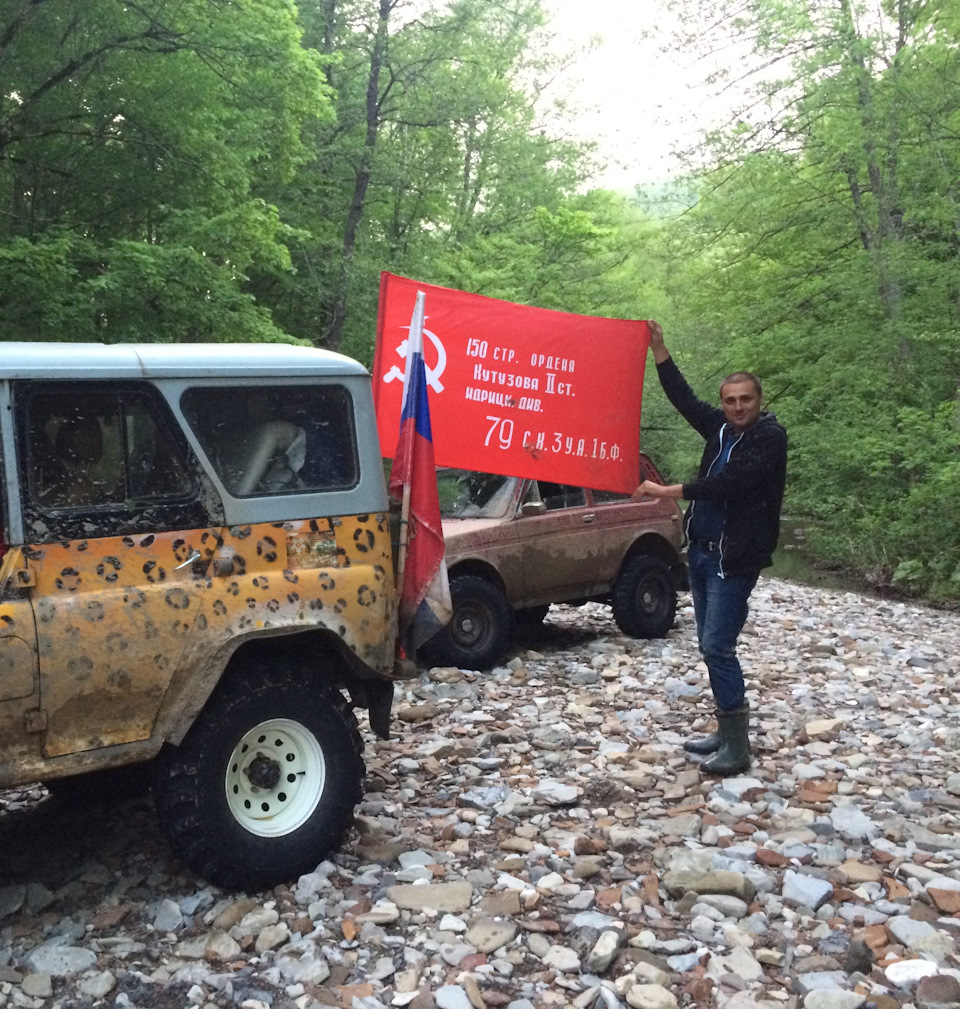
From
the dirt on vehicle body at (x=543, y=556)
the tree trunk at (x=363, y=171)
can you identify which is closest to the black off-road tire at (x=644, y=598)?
the dirt on vehicle body at (x=543, y=556)

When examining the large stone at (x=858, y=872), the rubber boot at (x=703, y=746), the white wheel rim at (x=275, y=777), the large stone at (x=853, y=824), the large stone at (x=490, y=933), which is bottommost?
the rubber boot at (x=703, y=746)

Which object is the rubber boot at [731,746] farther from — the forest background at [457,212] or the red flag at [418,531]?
the forest background at [457,212]

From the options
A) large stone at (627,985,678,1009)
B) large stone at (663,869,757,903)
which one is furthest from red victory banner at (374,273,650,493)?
large stone at (627,985,678,1009)

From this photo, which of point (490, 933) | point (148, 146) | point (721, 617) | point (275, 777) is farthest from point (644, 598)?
point (148, 146)

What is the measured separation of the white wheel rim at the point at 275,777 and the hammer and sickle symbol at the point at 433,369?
223cm

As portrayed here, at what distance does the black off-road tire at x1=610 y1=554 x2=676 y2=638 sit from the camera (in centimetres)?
933

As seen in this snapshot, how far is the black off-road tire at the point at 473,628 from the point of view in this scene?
803cm

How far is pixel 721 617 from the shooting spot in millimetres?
5391

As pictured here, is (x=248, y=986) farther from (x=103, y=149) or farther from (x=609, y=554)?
(x=103, y=149)

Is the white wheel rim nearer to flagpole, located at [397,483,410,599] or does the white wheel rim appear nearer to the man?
flagpole, located at [397,483,410,599]

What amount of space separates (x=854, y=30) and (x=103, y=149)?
11.7 metres

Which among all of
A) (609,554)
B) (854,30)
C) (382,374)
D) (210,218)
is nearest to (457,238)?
(854,30)

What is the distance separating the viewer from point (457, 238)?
933 inches

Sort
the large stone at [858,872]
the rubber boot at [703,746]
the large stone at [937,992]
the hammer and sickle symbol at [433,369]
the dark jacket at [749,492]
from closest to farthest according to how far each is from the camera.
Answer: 1. the large stone at [937,992]
2. the large stone at [858,872]
3. the dark jacket at [749,492]
4. the hammer and sickle symbol at [433,369]
5. the rubber boot at [703,746]
